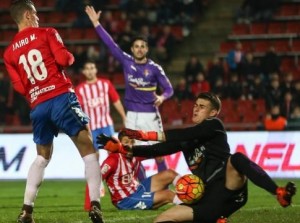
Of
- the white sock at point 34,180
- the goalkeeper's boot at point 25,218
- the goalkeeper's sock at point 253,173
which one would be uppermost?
the goalkeeper's sock at point 253,173

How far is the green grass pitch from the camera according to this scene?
30.7 feet

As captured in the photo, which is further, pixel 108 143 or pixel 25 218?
pixel 25 218

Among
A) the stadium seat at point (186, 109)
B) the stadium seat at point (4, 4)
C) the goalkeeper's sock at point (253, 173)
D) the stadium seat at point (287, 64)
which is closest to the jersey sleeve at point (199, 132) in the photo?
the goalkeeper's sock at point (253, 173)

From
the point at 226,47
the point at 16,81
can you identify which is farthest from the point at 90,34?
the point at 16,81

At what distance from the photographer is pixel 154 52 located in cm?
2214

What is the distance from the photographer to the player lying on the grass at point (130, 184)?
403 inches

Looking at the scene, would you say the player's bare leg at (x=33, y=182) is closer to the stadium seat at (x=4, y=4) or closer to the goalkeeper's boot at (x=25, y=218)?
the goalkeeper's boot at (x=25, y=218)

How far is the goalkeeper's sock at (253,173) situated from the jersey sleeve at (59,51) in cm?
205

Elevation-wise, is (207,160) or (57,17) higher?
(57,17)

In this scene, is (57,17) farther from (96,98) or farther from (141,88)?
(141,88)

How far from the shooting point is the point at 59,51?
862 centimetres

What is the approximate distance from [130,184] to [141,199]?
22cm

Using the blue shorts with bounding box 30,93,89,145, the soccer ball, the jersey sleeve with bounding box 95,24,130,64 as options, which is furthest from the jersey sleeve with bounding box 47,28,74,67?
Result: the jersey sleeve with bounding box 95,24,130,64

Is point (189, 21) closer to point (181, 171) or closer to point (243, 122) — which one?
point (243, 122)
